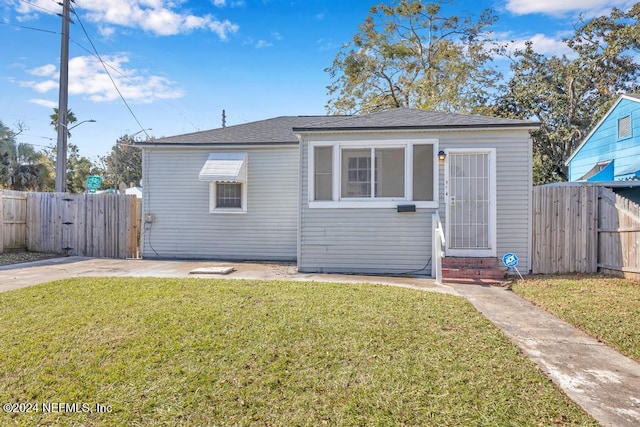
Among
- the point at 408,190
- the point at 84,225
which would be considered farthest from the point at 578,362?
the point at 84,225

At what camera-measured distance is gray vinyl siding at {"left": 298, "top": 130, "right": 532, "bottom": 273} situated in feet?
24.6

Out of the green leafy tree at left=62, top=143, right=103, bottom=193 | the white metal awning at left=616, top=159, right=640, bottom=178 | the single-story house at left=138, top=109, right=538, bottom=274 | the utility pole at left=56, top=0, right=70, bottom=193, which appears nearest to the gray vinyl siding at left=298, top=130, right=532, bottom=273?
the single-story house at left=138, top=109, right=538, bottom=274

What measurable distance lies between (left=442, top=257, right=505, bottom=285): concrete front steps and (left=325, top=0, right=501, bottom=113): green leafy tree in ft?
45.2

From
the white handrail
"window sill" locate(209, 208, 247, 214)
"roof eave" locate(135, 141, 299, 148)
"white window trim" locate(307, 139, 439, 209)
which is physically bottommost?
the white handrail

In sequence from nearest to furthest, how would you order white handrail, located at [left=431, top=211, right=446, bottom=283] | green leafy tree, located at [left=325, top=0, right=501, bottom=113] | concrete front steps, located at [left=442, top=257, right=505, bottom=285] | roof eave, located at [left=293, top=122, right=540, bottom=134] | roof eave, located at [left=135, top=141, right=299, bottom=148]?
white handrail, located at [left=431, top=211, right=446, bottom=283], concrete front steps, located at [left=442, top=257, right=505, bottom=285], roof eave, located at [left=293, top=122, right=540, bottom=134], roof eave, located at [left=135, top=141, right=299, bottom=148], green leafy tree, located at [left=325, top=0, right=501, bottom=113]

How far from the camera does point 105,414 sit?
2463mm

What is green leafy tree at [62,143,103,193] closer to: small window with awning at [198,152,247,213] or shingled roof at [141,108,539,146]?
shingled roof at [141,108,539,146]

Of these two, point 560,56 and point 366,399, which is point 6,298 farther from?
point 560,56

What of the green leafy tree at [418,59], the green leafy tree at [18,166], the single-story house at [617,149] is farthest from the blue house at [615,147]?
the green leafy tree at [18,166]

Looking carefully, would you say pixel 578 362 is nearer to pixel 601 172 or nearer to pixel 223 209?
pixel 223 209

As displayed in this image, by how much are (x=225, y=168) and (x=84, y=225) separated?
16.1 feet

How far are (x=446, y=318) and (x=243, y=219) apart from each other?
22.6 feet

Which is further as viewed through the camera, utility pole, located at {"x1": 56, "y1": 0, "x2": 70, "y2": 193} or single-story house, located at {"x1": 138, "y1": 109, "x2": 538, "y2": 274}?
utility pole, located at {"x1": 56, "y1": 0, "x2": 70, "y2": 193}

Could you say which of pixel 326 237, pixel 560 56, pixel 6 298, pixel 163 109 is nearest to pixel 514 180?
pixel 326 237
